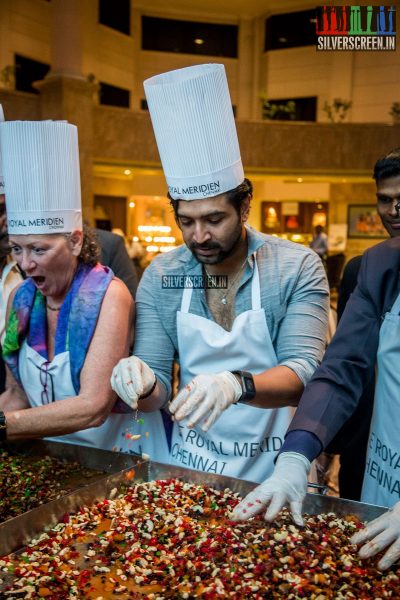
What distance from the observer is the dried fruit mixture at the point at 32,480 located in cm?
149

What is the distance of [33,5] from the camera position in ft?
40.2

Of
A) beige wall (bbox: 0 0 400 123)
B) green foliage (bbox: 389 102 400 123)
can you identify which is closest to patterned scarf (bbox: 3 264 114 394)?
green foliage (bbox: 389 102 400 123)

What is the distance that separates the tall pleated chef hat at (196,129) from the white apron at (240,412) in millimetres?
292

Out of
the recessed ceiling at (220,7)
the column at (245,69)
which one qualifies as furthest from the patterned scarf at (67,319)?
the column at (245,69)

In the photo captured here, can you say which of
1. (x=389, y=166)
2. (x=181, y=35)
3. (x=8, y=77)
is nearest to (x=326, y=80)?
(x=181, y=35)

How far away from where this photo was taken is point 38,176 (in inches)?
76.9

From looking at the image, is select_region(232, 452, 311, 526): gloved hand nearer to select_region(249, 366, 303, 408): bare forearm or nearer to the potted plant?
select_region(249, 366, 303, 408): bare forearm

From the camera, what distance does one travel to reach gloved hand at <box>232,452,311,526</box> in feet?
4.05

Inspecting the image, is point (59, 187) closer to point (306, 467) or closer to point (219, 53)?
point (306, 467)

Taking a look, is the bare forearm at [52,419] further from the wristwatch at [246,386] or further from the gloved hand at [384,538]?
the gloved hand at [384,538]

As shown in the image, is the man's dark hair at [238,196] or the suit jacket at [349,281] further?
the suit jacket at [349,281]

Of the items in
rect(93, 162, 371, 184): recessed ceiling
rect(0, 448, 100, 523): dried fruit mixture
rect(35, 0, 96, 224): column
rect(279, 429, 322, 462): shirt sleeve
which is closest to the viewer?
rect(279, 429, 322, 462): shirt sleeve

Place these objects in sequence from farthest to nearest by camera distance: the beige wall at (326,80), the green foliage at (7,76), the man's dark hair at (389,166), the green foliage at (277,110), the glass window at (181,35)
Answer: the glass window at (181,35), the beige wall at (326,80), the green foliage at (277,110), the green foliage at (7,76), the man's dark hair at (389,166)

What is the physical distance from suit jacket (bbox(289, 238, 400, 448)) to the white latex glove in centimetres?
41
